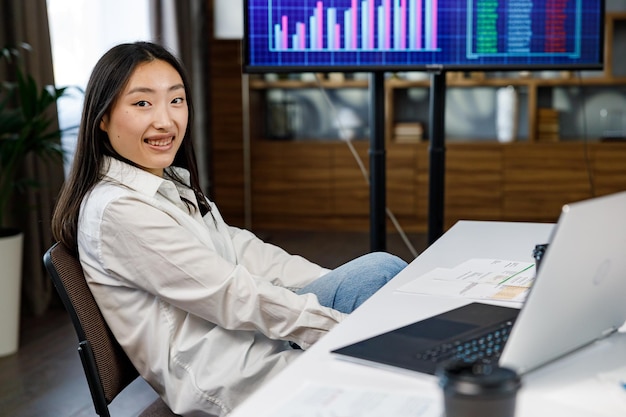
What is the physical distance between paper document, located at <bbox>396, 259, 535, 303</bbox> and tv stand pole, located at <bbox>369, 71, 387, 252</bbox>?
1152 mm

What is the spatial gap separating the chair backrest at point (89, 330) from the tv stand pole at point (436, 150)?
160 centimetres

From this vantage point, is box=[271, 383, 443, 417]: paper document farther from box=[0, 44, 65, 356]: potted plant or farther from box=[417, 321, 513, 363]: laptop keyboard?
box=[0, 44, 65, 356]: potted plant

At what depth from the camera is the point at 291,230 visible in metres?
6.14

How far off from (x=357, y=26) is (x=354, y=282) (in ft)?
3.74

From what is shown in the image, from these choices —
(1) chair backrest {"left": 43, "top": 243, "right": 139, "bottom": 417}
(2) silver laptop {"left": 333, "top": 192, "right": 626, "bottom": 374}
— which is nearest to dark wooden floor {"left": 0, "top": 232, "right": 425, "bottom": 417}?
(1) chair backrest {"left": 43, "top": 243, "right": 139, "bottom": 417}

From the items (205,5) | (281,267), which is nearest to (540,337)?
(281,267)

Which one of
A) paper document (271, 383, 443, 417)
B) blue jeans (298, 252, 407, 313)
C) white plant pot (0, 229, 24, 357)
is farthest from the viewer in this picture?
white plant pot (0, 229, 24, 357)

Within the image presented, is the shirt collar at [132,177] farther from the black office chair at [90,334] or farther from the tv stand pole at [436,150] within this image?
the tv stand pole at [436,150]

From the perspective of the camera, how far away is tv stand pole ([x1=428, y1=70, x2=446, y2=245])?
288 cm

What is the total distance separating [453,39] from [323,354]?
181 cm

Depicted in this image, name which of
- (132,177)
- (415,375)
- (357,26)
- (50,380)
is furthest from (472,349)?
(50,380)

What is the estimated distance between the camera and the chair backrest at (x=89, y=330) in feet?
4.78

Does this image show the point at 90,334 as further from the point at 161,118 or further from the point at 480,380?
the point at 480,380

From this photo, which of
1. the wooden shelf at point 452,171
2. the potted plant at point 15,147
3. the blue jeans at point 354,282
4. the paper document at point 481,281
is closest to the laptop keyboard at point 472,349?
the paper document at point 481,281
